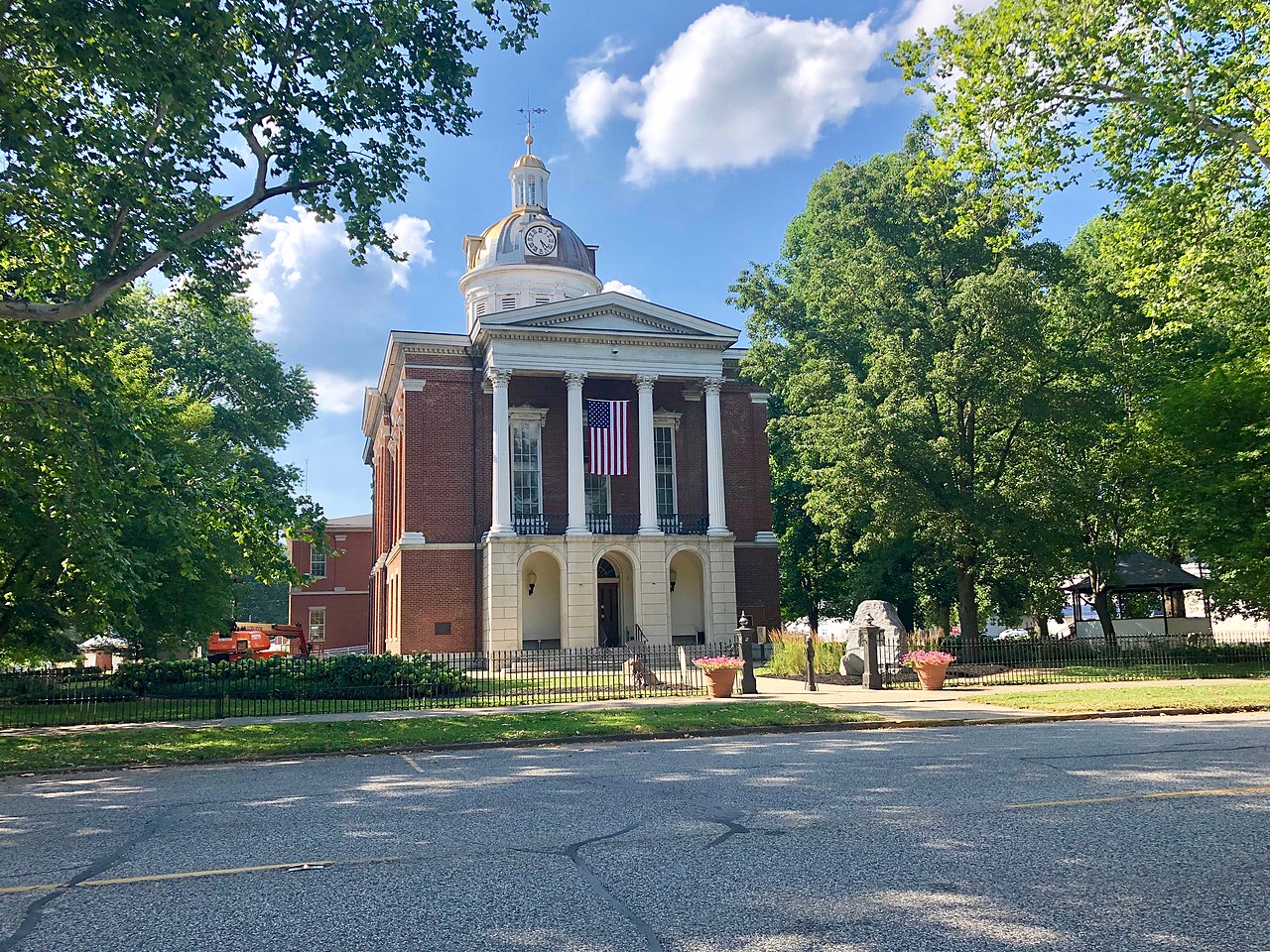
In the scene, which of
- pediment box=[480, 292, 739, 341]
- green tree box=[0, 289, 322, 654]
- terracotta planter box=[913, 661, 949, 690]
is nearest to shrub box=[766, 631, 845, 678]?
terracotta planter box=[913, 661, 949, 690]

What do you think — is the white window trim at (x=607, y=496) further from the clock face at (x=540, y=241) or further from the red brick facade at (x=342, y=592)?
the red brick facade at (x=342, y=592)

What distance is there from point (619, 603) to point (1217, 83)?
27687mm

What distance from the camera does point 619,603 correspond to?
40.8 meters

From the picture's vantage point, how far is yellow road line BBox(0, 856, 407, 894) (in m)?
6.21

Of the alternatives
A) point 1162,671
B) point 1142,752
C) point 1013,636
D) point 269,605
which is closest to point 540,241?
point 1013,636

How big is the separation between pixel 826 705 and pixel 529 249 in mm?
35753

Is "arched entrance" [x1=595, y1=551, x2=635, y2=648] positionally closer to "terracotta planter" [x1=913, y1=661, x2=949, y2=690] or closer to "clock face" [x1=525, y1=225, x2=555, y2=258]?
"clock face" [x1=525, y1=225, x2=555, y2=258]

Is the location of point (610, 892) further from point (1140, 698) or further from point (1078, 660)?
point (1078, 660)

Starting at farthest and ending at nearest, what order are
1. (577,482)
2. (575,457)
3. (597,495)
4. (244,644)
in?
1. (244,644)
2. (597,495)
3. (577,482)
4. (575,457)

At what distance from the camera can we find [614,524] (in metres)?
40.1

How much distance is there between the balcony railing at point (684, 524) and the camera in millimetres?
38750

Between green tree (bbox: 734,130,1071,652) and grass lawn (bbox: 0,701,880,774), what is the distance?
46.8 feet

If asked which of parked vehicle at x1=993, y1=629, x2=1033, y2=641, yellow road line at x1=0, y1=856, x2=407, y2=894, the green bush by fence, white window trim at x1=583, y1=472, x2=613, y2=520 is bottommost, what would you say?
parked vehicle at x1=993, y1=629, x2=1033, y2=641

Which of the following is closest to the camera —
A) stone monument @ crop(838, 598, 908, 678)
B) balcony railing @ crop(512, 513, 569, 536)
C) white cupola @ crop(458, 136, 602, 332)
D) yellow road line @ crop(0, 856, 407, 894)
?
yellow road line @ crop(0, 856, 407, 894)
